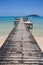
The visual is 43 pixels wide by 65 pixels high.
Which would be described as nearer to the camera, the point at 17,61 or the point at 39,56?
the point at 17,61

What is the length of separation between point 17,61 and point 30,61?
1.33 feet

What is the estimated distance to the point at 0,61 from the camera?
5.20 m

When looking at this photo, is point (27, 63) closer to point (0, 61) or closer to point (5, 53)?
point (0, 61)

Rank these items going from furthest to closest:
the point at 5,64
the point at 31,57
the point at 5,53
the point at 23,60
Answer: the point at 5,53
the point at 31,57
the point at 23,60
the point at 5,64

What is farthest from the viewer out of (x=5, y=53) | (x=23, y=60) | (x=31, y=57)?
(x=5, y=53)

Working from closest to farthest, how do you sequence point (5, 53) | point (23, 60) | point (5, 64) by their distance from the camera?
point (5, 64)
point (23, 60)
point (5, 53)

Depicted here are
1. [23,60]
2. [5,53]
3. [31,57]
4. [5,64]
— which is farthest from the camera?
[5,53]

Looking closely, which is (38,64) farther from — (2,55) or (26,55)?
(2,55)

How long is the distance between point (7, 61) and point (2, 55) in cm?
67

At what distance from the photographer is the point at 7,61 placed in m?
5.23

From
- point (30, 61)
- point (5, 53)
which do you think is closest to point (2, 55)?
point (5, 53)

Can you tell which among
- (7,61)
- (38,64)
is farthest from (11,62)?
(38,64)

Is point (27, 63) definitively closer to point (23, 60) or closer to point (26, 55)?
point (23, 60)

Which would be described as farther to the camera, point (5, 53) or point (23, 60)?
point (5, 53)
